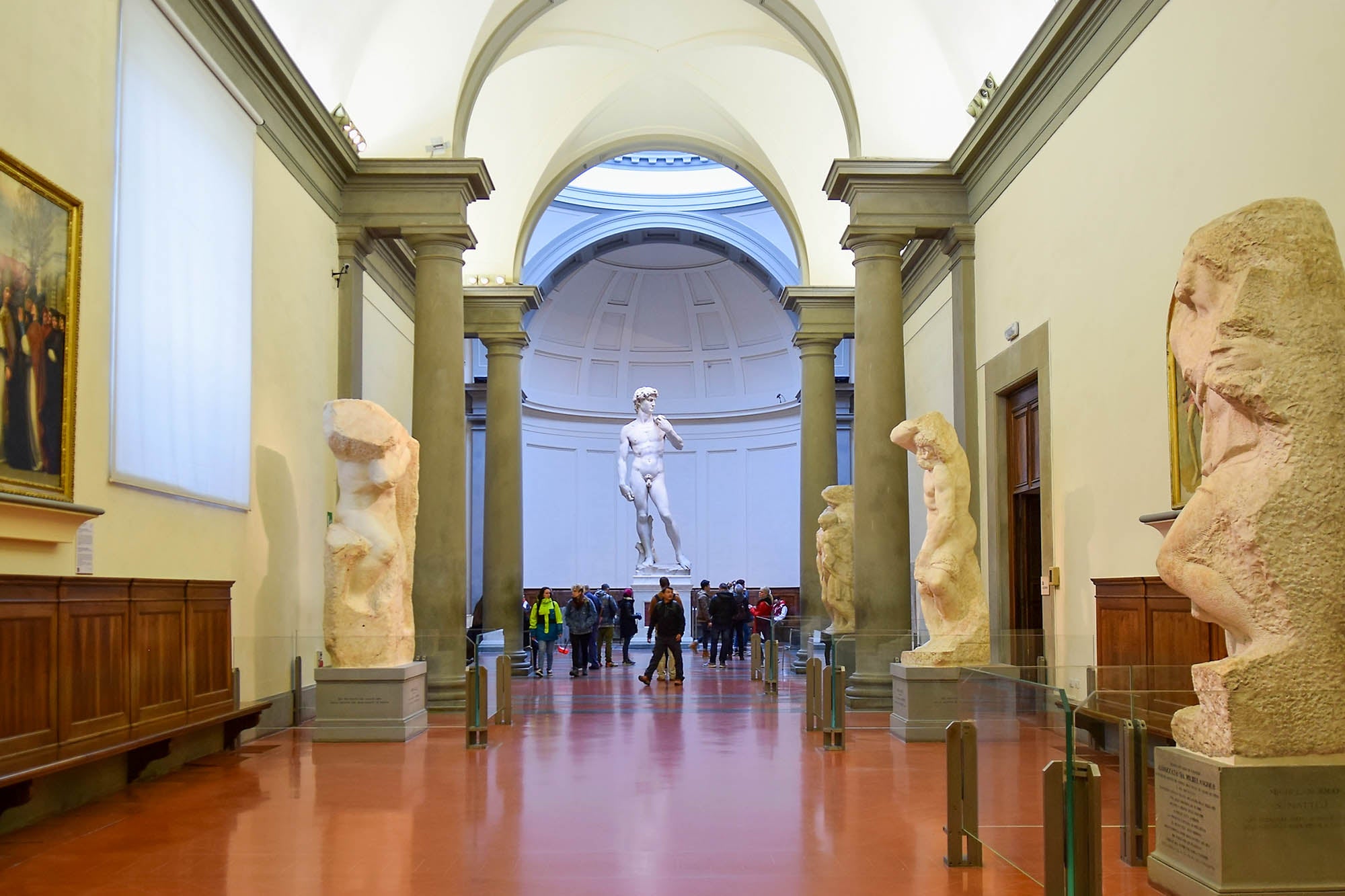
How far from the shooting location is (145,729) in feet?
27.8

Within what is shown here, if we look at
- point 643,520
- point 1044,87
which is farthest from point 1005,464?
point 643,520

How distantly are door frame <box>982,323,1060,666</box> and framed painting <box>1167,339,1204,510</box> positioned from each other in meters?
3.42

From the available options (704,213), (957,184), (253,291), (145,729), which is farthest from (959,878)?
(704,213)

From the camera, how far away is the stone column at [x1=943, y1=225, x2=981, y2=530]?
1510 centimetres

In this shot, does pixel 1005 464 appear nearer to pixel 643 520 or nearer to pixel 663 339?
pixel 643 520

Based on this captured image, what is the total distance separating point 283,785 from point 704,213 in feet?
78.0

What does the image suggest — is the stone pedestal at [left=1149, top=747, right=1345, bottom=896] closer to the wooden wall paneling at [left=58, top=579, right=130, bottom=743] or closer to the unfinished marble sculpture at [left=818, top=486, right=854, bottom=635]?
the wooden wall paneling at [left=58, top=579, right=130, bottom=743]

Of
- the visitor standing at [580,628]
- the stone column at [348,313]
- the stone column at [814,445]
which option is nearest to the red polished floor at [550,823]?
the stone column at [348,313]

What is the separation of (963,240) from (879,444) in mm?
2879

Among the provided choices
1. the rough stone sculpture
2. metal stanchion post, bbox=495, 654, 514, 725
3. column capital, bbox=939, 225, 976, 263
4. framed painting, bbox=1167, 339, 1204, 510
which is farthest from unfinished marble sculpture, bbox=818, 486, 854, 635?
framed painting, bbox=1167, 339, 1204, 510

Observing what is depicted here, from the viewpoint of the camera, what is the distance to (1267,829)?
Answer: 15.7ft

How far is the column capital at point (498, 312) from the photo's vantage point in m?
21.9

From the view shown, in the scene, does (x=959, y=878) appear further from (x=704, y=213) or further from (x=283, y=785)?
(x=704, y=213)

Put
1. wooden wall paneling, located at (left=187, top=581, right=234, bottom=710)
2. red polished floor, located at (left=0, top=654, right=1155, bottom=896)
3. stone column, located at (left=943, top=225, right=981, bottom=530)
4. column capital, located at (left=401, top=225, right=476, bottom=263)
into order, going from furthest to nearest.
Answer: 1. stone column, located at (left=943, top=225, right=981, bottom=530)
2. column capital, located at (left=401, top=225, right=476, bottom=263)
3. wooden wall paneling, located at (left=187, top=581, right=234, bottom=710)
4. red polished floor, located at (left=0, top=654, right=1155, bottom=896)
